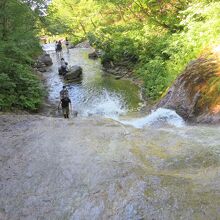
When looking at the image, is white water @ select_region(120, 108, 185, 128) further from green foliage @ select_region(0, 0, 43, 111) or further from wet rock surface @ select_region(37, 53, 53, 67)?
wet rock surface @ select_region(37, 53, 53, 67)

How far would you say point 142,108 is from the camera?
17.1 metres

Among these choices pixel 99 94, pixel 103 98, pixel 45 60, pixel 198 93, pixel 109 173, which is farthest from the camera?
pixel 45 60

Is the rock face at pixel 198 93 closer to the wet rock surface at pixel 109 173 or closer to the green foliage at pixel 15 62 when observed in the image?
the wet rock surface at pixel 109 173

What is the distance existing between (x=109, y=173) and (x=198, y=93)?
6.30 metres

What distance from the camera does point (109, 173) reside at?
6.66 m

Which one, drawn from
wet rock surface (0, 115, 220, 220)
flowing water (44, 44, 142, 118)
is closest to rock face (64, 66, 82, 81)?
flowing water (44, 44, 142, 118)

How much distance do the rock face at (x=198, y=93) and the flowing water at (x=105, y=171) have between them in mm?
706

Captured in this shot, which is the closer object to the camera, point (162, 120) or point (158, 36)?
point (162, 120)

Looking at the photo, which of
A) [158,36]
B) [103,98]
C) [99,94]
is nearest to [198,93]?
[103,98]

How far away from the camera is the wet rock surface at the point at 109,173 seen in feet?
17.9

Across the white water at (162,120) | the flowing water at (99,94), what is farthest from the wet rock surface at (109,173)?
the flowing water at (99,94)

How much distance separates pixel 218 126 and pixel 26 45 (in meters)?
11.8

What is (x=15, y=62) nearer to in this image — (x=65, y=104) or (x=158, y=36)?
(x=65, y=104)

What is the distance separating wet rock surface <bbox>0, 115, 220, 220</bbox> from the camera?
5.46 metres
